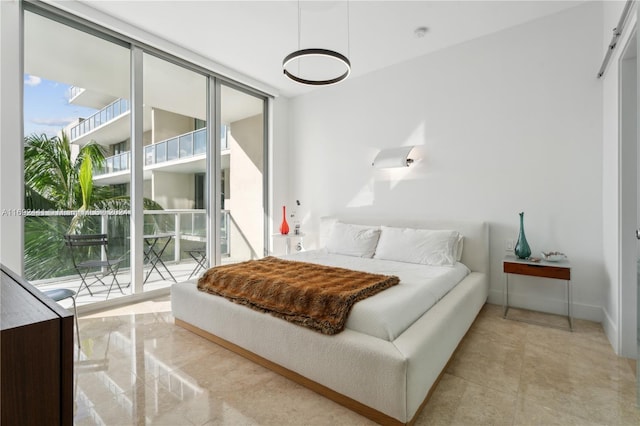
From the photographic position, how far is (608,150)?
278 cm

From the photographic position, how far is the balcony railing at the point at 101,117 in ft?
10.9

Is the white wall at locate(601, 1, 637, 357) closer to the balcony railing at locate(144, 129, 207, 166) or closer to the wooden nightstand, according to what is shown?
the wooden nightstand

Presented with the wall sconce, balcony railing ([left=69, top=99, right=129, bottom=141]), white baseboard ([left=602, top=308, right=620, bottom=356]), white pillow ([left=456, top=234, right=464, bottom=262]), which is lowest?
white baseboard ([left=602, top=308, right=620, bottom=356])

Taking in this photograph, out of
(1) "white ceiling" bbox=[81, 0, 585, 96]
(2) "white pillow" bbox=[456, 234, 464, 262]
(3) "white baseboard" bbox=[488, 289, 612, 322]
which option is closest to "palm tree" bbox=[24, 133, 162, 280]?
(1) "white ceiling" bbox=[81, 0, 585, 96]

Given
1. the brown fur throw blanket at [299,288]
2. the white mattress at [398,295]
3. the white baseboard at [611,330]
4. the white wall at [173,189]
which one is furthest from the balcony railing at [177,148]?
the white baseboard at [611,330]

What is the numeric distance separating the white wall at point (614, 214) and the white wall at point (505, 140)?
5.4 inches

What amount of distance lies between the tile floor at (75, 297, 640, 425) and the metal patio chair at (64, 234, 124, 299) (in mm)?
840

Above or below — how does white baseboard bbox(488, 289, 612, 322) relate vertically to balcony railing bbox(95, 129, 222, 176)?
below

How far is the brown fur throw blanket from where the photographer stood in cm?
199

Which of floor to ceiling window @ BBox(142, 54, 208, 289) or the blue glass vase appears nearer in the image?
the blue glass vase

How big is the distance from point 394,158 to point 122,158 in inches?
127

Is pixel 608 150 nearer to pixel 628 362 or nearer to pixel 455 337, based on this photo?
pixel 628 362

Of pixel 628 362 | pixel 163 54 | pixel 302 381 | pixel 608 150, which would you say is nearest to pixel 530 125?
pixel 608 150

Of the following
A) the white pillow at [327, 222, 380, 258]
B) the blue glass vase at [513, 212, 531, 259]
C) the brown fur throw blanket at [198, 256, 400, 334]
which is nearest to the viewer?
the brown fur throw blanket at [198, 256, 400, 334]
